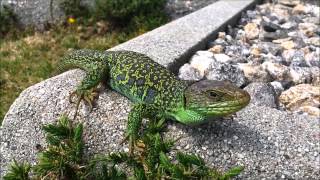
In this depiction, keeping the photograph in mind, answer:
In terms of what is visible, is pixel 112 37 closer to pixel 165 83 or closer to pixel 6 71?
pixel 6 71

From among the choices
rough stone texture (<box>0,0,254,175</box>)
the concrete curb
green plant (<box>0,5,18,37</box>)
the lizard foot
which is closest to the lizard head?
rough stone texture (<box>0,0,254,175</box>)

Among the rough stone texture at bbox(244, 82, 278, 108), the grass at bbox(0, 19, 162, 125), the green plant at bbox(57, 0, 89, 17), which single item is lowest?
the grass at bbox(0, 19, 162, 125)

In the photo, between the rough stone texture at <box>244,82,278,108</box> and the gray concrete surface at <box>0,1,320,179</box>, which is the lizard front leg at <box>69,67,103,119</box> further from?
the rough stone texture at <box>244,82,278,108</box>

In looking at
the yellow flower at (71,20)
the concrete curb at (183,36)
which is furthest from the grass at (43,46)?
the concrete curb at (183,36)

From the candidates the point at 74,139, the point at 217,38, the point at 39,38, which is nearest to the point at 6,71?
the point at 39,38

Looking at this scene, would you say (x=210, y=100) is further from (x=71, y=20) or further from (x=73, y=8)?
(x=73, y=8)

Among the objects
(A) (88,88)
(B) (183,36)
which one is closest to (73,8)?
(B) (183,36)
